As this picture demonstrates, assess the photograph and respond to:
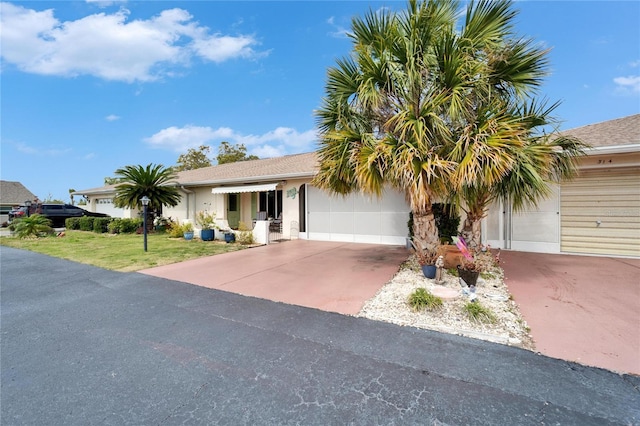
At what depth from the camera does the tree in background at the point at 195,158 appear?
4641 cm

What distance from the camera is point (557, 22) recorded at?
374 inches

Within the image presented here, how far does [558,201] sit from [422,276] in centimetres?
700

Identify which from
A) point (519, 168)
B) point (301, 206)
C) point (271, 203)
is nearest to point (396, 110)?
point (519, 168)

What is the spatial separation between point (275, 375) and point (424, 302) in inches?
124

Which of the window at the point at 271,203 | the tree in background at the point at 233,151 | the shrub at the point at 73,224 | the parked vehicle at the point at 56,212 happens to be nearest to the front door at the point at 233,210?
the window at the point at 271,203

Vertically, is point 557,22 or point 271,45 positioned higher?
point 271,45

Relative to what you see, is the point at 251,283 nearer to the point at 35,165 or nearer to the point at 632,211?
the point at 632,211

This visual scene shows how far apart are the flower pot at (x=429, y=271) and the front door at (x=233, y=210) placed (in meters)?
14.4

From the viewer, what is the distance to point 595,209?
983 centimetres

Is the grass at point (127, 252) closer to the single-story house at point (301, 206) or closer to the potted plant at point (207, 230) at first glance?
the potted plant at point (207, 230)

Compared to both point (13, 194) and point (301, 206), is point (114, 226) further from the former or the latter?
point (13, 194)

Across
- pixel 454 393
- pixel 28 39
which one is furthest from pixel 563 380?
pixel 28 39

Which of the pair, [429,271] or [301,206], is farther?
[301,206]

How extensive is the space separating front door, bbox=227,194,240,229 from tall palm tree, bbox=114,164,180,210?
444cm
